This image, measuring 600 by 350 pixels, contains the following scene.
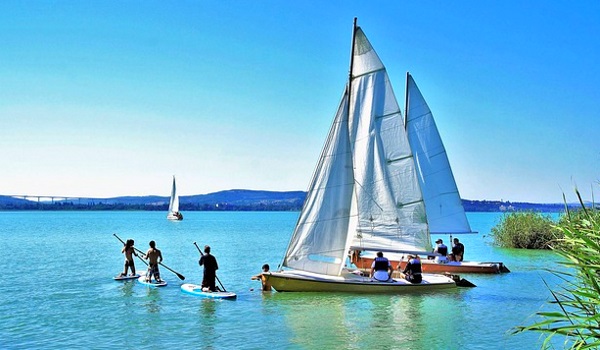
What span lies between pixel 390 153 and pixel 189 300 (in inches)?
372

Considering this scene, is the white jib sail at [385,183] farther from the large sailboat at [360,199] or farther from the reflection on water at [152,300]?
the reflection on water at [152,300]

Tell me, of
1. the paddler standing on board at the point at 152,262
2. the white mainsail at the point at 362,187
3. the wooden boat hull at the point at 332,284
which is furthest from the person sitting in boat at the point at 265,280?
the paddler standing on board at the point at 152,262

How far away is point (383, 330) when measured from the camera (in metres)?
17.0

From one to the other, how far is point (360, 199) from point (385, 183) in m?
1.17

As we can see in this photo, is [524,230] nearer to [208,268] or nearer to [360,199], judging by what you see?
[360,199]

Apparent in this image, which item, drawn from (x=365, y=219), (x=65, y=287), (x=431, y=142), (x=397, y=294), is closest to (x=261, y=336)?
(x=397, y=294)

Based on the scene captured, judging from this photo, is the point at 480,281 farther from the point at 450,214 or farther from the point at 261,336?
the point at 261,336

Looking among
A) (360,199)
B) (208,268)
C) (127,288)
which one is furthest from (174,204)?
(208,268)

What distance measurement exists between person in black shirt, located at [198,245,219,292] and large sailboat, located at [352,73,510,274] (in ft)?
31.1

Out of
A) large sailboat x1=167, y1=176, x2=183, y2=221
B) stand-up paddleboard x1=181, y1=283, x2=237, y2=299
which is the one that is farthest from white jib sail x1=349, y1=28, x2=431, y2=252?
large sailboat x1=167, y1=176, x2=183, y2=221

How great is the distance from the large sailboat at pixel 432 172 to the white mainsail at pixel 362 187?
5342 mm

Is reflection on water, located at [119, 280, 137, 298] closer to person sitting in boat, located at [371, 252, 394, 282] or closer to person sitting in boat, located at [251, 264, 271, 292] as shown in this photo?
person sitting in boat, located at [251, 264, 271, 292]

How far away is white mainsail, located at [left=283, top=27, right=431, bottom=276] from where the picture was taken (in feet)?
72.0

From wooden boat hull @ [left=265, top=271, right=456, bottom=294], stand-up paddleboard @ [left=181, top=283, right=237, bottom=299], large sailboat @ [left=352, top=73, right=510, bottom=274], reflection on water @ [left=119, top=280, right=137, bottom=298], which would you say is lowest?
reflection on water @ [left=119, top=280, right=137, bottom=298]
